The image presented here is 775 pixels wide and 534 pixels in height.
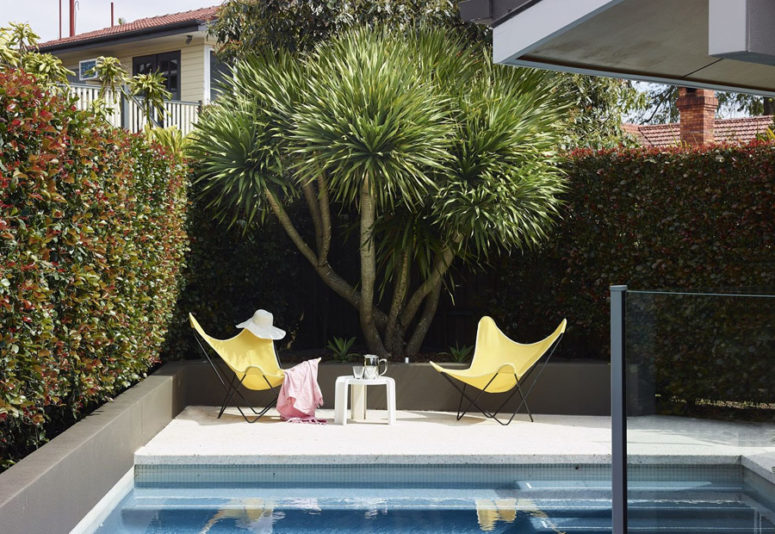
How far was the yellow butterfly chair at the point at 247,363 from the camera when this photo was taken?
7.68 meters

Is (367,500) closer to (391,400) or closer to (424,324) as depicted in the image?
(391,400)

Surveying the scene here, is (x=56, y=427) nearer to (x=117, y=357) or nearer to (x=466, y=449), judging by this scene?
(x=117, y=357)

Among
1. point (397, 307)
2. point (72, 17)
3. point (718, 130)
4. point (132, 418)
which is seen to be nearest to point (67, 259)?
point (132, 418)

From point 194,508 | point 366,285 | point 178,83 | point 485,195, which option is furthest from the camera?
point 178,83

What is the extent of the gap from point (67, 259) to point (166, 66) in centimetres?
1728

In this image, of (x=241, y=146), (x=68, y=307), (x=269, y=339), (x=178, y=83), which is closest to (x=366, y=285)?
(x=269, y=339)

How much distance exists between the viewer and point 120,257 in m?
5.86

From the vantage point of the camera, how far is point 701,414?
3.39 meters

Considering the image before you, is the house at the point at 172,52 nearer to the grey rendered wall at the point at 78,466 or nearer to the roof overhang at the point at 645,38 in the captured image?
the grey rendered wall at the point at 78,466

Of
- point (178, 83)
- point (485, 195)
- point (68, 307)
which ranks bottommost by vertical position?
point (68, 307)

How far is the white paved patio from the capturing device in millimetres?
6277

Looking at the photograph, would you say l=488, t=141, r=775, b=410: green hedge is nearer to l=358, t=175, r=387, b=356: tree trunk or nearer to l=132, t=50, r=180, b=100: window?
l=358, t=175, r=387, b=356: tree trunk

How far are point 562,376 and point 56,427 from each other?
467 centimetres

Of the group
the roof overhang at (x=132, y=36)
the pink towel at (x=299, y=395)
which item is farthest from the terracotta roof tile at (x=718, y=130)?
the pink towel at (x=299, y=395)
